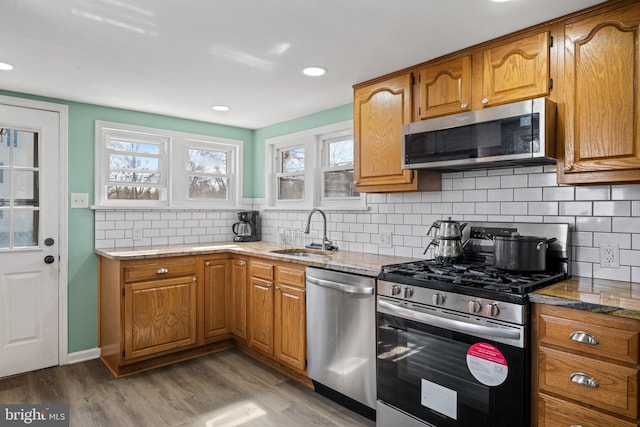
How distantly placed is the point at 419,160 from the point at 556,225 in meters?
0.83

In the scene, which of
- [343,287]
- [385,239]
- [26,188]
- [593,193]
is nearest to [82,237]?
[26,188]

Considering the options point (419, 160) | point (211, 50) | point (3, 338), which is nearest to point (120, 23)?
point (211, 50)

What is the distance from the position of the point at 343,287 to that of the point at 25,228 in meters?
2.59

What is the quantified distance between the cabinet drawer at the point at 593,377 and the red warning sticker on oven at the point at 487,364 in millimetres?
149

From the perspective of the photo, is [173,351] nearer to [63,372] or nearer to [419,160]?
[63,372]

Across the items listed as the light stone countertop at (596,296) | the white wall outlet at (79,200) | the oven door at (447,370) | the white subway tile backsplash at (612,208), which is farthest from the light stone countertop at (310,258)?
the white subway tile backsplash at (612,208)

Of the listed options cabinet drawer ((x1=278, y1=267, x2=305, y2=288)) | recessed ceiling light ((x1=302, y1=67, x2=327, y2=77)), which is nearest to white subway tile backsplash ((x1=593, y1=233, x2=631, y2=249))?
cabinet drawer ((x1=278, y1=267, x2=305, y2=288))

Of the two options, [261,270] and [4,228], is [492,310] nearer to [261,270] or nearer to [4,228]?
[261,270]

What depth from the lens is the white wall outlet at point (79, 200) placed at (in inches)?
131

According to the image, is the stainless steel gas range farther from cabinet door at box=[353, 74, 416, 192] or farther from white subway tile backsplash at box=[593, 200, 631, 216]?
cabinet door at box=[353, 74, 416, 192]

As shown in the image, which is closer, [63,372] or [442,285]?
[442,285]

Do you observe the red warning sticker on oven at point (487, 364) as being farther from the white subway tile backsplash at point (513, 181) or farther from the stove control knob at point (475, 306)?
the white subway tile backsplash at point (513, 181)

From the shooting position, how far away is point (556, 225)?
2143 mm

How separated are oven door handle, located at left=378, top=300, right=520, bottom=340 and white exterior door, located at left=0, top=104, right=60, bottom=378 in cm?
276
